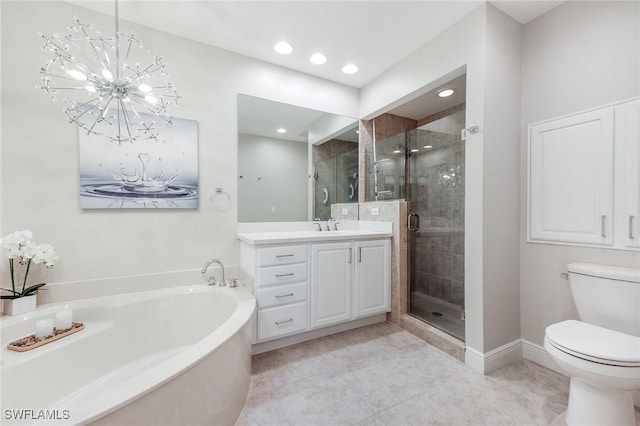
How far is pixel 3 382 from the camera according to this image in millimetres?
1163

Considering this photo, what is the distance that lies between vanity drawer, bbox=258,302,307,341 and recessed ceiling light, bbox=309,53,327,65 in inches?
86.2

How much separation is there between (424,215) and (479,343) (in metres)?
1.33

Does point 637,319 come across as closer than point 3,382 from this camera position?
No

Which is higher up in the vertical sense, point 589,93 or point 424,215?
point 589,93

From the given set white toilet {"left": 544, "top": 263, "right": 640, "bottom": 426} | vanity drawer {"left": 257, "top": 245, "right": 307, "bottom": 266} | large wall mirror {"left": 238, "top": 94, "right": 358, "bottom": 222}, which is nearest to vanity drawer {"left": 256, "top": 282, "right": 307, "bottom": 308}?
vanity drawer {"left": 257, "top": 245, "right": 307, "bottom": 266}

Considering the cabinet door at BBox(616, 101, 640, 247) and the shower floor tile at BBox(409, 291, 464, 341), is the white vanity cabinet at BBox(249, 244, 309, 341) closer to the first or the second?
the shower floor tile at BBox(409, 291, 464, 341)

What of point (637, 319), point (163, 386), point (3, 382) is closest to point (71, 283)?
point (3, 382)

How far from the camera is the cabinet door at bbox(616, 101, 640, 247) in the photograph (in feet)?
4.79

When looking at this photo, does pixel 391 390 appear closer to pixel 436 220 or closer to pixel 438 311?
pixel 438 311

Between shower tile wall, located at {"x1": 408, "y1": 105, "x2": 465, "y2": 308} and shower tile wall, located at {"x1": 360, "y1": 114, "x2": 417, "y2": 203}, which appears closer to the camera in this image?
shower tile wall, located at {"x1": 408, "y1": 105, "x2": 465, "y2": 308}

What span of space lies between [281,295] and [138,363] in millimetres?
1028

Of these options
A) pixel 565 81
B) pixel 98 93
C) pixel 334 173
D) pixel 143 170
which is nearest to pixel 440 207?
pixel 334 173

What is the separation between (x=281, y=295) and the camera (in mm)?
1979

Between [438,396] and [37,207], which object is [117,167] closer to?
[37,207]
